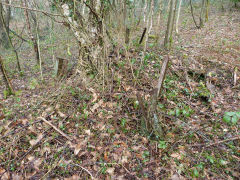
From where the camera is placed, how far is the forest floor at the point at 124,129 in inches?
99.2

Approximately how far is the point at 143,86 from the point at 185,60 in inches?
88.7

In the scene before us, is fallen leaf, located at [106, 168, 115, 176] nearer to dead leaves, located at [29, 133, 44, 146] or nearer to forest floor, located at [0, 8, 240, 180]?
forest floor, located at [0, 8, 240, 180]

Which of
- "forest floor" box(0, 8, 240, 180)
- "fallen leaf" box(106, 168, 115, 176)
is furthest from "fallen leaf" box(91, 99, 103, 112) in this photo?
"fallen leaf" box(106, 168, 115, 176)

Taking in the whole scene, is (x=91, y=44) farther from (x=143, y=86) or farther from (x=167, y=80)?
(x=167, y=80)

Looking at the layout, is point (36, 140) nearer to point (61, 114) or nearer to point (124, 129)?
point (61, 114)

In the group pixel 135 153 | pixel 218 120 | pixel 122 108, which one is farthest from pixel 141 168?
pixel 218 120

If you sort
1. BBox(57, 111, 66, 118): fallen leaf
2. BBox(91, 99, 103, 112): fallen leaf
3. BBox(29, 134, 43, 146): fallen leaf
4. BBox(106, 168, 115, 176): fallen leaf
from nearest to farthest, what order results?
BBox(106, 168, 115, 176): fallen leaf
BBox(29, 134, 43, 146): fallen leaf
BBox(57, 111, 66, 118): fallen leaf
BBox(91, 99, 103, 112): fallen leaf

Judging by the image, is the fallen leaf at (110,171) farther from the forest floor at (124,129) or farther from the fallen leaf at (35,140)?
the fallen leaf at (35,140)

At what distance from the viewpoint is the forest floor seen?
2.52 m

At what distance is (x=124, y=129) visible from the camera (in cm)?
315

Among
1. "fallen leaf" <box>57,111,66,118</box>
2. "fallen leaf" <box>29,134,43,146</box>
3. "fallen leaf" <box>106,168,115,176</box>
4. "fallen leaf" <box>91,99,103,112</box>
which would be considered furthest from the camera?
"fallen leaf" <box>91,99,103,112</box>

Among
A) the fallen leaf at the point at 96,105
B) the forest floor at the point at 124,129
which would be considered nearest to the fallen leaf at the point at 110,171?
the forest floor at the point at 124,129

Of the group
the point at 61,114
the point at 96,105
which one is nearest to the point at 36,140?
the point at 61,114

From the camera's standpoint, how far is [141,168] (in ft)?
8.43
